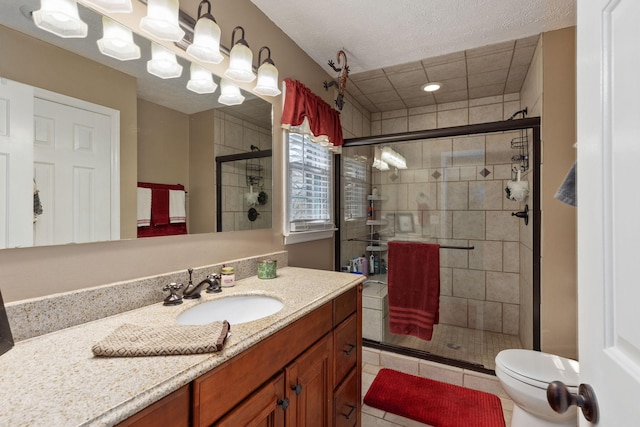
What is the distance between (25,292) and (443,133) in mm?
2395

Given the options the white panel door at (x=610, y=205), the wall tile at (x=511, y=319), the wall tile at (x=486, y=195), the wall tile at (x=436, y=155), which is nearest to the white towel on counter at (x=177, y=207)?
the white panel door at (x=610, y=205)

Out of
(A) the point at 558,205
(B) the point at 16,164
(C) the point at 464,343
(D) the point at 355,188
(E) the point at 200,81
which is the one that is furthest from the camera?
(D) the point at 355,188

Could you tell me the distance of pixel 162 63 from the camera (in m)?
1.18

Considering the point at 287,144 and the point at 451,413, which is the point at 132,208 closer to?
the point at 287,144

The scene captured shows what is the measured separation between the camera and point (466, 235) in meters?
2.80

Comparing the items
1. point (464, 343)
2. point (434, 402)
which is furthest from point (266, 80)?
point (464, 343)

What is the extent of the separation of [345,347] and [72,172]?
4.20 feet

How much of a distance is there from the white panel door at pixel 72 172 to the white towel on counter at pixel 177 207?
0.25m

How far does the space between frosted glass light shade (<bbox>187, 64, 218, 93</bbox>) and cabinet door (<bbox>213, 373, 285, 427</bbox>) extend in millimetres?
1237

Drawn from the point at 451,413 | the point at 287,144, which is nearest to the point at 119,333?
the point at 287,144

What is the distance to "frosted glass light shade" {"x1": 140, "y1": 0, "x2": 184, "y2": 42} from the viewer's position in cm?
104

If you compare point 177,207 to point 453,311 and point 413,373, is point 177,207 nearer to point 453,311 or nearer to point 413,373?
point 413,373

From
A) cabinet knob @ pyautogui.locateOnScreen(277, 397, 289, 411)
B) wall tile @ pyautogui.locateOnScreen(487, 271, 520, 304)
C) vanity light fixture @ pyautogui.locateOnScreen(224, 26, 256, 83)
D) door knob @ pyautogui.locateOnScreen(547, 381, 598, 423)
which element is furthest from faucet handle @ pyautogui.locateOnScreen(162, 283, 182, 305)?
wall tile @ pyautogui.locateOnScreen(487, 271, 520, 304)

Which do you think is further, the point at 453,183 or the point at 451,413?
the point at 453,183
